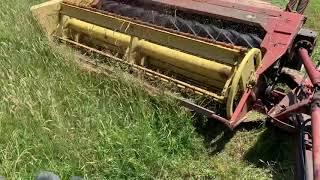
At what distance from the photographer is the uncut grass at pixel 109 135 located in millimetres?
3715

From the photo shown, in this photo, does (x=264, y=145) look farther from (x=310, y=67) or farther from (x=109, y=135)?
(x=109, y=135)

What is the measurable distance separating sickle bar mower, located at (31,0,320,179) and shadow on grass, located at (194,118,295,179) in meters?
0.27

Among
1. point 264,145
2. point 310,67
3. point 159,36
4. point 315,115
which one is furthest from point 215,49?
point 315,115

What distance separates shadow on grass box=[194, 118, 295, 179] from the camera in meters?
3.99

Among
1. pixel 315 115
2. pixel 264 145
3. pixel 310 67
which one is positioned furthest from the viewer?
pixel 264 145

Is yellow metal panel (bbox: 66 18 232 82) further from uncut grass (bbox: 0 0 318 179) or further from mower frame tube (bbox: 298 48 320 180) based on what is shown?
mower frame tube (bbox: 298 48 320 180)

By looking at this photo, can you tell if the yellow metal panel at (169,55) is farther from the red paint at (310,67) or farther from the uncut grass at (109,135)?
the red paint at (310,67)

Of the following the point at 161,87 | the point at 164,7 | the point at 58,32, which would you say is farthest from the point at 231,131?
the point at 58,32

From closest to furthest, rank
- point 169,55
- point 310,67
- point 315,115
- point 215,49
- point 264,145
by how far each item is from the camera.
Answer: point 315,115, point 310,67, point 215,49, point 264,145, point 169,55

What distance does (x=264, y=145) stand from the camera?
4285mm

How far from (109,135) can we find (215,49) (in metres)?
1.15

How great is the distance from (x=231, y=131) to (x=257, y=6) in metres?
1.37

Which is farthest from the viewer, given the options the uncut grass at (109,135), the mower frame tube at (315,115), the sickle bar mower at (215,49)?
the sickle bar mower at (215,49)

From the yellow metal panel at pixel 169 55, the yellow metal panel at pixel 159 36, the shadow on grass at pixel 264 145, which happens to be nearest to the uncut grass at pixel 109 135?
the shadow on grass at pixel 264 145
